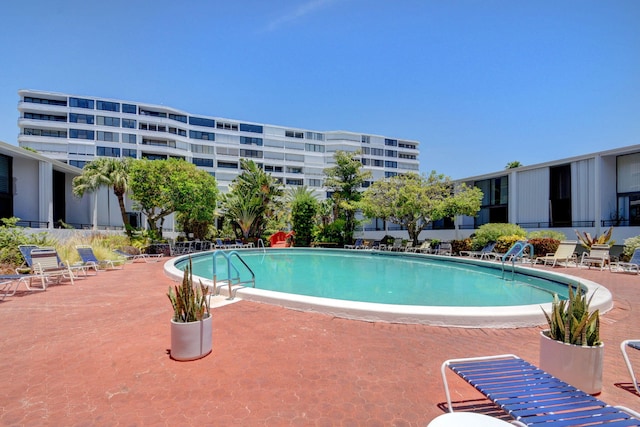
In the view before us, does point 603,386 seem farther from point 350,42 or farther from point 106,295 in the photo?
point 350,42

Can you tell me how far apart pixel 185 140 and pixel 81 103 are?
1571 cm

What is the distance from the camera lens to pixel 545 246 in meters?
16.8

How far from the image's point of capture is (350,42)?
598 inches

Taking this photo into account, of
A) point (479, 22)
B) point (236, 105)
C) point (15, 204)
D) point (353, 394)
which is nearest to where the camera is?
point (353, 394)

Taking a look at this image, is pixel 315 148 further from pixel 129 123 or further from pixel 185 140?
pixel 129 123

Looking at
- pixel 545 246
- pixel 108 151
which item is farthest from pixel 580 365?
pixel 108 151

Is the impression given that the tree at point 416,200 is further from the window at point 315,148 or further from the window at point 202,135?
the window at point 202,135

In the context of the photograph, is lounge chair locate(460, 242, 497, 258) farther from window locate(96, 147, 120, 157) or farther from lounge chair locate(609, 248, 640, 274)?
window locate(96, 147, 120, 157)

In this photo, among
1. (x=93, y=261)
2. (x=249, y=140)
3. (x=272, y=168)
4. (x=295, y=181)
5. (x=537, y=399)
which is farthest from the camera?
(x=295, y=181)

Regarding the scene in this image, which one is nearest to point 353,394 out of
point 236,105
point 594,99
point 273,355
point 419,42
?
point 273,355

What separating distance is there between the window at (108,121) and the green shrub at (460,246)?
5448 cm

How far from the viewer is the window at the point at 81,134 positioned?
49594 mm

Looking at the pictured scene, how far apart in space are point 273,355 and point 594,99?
68.4ft

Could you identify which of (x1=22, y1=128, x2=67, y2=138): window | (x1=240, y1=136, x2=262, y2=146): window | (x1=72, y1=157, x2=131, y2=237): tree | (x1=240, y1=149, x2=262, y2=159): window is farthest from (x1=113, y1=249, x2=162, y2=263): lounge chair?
(x1=240, y1=136, x2=262, y2=146): window
